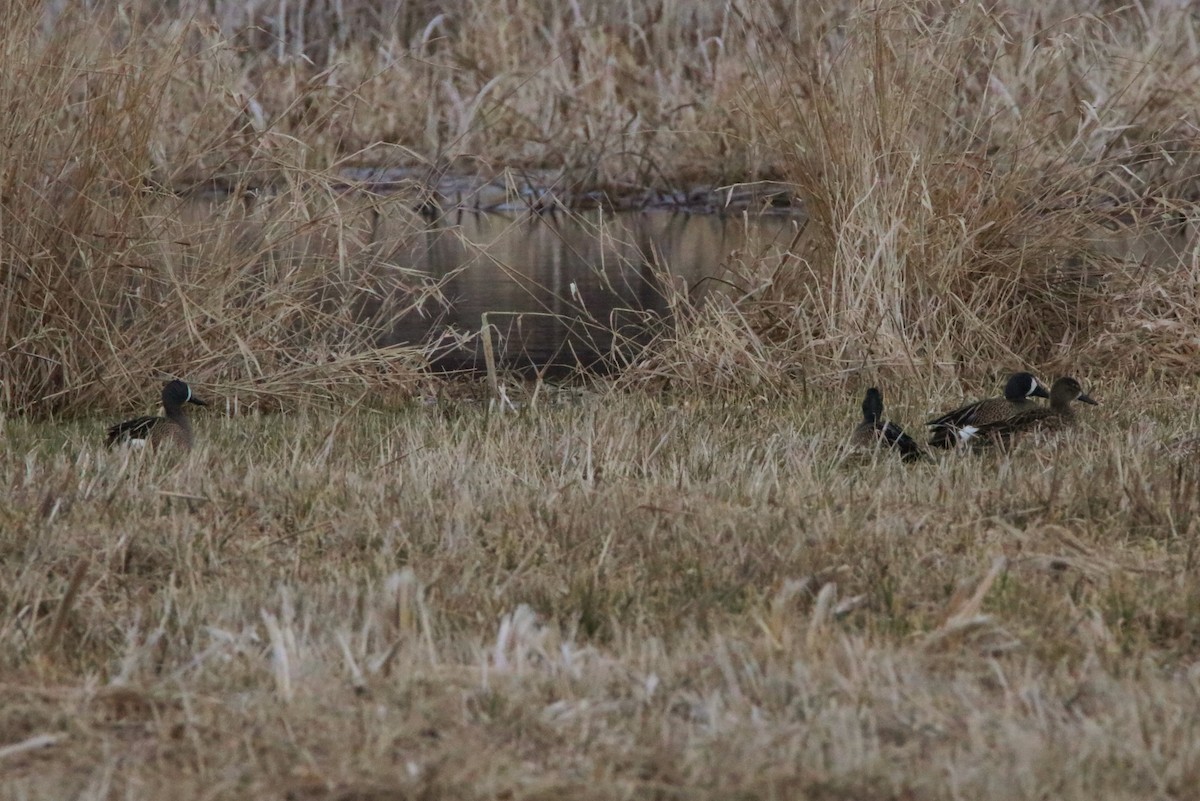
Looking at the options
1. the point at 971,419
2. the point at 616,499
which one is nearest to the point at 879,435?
the point at 971,419

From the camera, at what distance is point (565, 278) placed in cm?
1368

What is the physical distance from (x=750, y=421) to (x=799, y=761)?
3990 mm

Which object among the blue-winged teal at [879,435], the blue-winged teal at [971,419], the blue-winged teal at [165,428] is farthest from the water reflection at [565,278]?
the blue-winged teal at [971,419]

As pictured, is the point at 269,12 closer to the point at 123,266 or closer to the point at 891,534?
the point at 123,266

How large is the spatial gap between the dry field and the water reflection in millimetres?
614

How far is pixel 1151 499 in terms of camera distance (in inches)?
190

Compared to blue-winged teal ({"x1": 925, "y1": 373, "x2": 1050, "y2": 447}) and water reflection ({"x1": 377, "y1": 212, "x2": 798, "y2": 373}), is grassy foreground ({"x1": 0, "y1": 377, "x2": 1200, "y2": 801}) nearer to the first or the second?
blue-winged teal ({"x1": 925, "y1": 373, "x2": 1050, "y2": 447})

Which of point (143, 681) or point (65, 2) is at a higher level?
point (65, 2)

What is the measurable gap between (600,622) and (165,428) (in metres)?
2.66

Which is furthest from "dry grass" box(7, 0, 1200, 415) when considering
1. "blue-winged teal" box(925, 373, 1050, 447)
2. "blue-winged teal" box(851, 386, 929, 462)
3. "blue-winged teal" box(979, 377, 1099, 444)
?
"blue-winged teal" box(851, 386, 929, 462)

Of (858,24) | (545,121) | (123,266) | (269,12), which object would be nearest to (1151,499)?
→ (858,24)

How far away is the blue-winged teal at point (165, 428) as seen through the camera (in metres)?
6.05

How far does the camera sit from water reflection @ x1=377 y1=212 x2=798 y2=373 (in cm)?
901

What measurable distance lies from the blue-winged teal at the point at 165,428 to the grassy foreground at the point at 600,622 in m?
0.19
